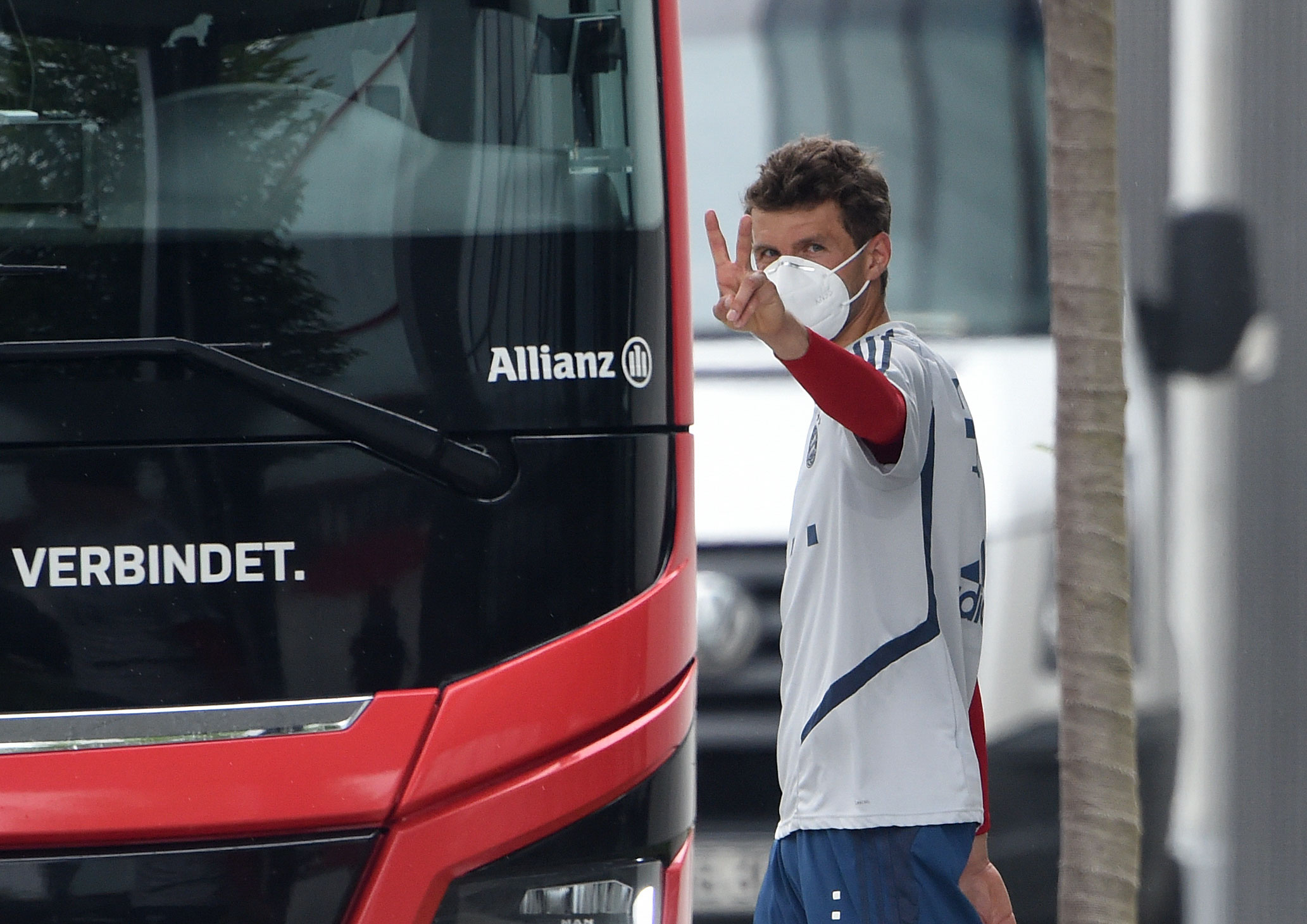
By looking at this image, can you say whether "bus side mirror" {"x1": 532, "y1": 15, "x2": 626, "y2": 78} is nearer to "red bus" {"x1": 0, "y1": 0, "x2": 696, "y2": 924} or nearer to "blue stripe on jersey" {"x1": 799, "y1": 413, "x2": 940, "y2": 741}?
"red bus" {"x1": 0, "y1": 0, "x2": 696, "y2": 924}

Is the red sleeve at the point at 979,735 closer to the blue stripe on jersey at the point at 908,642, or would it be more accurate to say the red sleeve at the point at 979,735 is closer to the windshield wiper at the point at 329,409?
the blue stripe on jersey at the point at 908,642

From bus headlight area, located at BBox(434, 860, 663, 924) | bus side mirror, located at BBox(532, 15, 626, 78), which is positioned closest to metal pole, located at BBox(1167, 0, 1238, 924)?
bus headlight area, located at BBox(434, 860, 663, 924)

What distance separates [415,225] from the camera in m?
2.54

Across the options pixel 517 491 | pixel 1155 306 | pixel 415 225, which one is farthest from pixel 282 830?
pixel 1155 306

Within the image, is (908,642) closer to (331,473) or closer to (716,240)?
(716,240)

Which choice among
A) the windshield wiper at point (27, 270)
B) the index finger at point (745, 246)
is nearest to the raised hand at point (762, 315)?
the index finger at point (745, 246)

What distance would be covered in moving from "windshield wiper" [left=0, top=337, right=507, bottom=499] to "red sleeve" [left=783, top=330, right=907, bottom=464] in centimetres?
53

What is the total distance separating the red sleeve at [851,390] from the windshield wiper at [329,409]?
20.8 inches

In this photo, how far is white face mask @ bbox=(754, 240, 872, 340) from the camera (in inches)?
103

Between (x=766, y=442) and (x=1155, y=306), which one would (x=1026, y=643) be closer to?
(x=766, y=442)

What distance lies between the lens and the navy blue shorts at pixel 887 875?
8.02ft

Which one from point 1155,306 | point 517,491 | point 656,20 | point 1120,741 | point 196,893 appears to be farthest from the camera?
point 1155,306

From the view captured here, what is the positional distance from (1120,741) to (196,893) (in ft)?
7.24

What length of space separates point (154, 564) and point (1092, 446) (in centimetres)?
216
